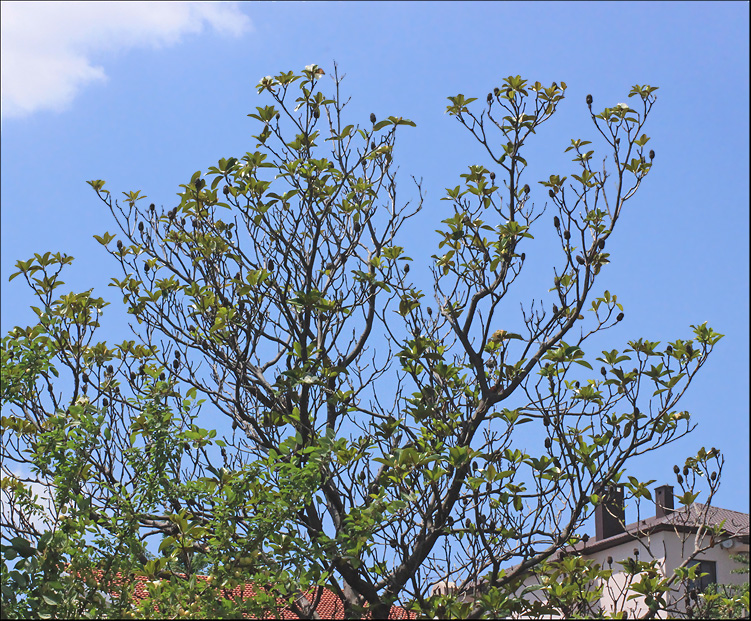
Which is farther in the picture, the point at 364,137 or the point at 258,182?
the point at 364,137

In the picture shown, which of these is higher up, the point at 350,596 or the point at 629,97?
the point at 629,97

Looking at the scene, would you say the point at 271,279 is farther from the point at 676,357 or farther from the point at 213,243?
the point at 676,357

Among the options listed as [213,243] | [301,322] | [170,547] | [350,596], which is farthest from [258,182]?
[350,596]

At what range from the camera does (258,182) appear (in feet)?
20.7

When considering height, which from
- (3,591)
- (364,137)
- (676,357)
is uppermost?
(364,137)

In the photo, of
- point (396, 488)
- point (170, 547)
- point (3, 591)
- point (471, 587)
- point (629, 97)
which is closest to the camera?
point (3, 591)

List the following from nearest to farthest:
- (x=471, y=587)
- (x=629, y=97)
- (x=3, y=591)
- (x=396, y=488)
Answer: (x=3, y=591) → (x=396, y=488) → (x=471, y=587) → (x=629, y=97)

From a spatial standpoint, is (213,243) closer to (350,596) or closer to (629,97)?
(350,596)

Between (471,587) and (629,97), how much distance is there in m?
4.66

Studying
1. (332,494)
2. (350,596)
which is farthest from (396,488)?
(350,596)

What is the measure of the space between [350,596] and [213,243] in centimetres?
307

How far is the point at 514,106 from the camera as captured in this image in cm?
702

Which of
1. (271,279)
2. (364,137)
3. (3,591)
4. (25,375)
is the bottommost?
(3,591)

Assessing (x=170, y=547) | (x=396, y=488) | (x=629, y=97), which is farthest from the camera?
(x=629, y=97)
